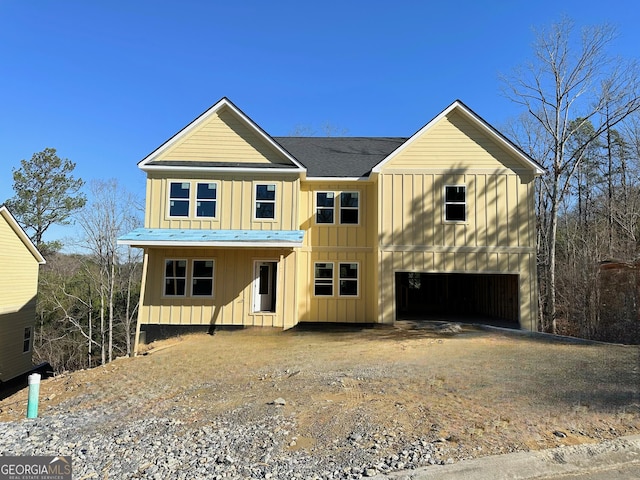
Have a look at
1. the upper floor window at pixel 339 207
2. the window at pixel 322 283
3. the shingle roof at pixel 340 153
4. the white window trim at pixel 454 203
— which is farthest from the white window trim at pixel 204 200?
the white window trim at pixel 454 203

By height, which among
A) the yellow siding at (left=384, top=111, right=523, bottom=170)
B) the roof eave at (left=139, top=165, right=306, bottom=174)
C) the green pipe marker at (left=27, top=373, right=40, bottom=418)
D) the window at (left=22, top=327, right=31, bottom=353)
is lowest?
the window at (left=22, top=327, right=31, bottom=353)

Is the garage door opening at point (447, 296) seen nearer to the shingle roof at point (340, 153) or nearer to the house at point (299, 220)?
the house at point (299, 220)

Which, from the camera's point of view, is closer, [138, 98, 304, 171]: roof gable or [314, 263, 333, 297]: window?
[138, 98, 304, 171]: roof gable

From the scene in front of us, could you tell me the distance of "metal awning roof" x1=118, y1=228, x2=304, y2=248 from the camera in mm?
12273

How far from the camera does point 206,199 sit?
1410 cm

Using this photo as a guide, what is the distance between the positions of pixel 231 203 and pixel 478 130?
9.52m

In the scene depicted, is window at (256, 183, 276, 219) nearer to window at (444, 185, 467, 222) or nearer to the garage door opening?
window at (444, 185, 467, 222)

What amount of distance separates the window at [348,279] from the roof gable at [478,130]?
380 centimetres

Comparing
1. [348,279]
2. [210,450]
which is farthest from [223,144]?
[210,450]

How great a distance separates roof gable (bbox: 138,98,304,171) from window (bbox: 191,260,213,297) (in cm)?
368

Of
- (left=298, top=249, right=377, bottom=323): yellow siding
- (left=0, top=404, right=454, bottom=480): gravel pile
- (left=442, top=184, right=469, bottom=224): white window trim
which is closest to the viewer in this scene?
(left=0, top=404, right=454, bottom=480): gravel pile

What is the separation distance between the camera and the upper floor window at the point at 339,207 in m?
15.1

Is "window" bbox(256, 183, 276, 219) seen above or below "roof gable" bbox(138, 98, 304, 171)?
below

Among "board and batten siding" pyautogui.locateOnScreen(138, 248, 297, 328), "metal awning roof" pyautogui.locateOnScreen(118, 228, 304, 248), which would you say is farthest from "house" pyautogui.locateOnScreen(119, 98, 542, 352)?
"metal awning roof" pyautogui.locateOnScreen(118, 228, 304, 248)
